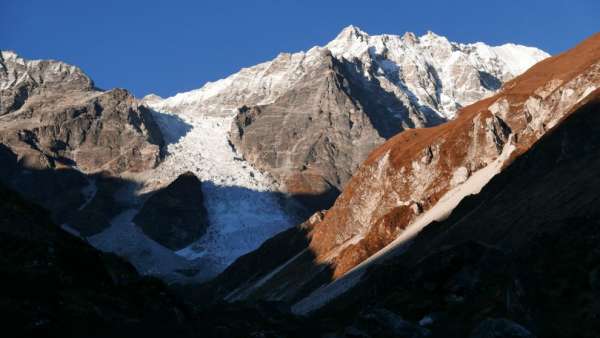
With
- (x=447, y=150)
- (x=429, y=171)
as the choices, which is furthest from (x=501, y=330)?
(x=447, y=150)

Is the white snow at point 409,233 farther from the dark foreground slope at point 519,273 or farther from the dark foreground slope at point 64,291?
the dark foreground slope at point 64,291

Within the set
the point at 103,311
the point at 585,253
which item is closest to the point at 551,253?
the point at 585,253

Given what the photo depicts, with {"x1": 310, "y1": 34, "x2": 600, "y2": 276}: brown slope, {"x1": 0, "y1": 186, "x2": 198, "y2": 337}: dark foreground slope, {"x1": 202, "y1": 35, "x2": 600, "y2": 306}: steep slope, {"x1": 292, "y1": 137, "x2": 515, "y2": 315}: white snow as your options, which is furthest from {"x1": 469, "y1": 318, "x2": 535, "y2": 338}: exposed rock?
{"x1": 310, "y1": 34, "x2": 600, "y2": 276}: brown slope

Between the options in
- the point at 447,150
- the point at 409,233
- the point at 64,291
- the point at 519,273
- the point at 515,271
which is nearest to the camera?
the point at 64,291

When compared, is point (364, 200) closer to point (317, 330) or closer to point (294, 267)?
point (294, 267)

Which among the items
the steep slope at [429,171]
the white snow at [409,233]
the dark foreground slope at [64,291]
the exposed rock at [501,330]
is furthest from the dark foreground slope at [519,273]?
the steep slope at [429,171]

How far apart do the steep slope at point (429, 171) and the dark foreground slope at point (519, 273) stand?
30506 mm

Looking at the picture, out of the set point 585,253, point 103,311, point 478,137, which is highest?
point 478,137

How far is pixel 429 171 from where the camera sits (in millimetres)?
154875

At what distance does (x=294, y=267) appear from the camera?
18188cm

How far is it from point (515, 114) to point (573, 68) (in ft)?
40.2

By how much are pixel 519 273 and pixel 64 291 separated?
88.4ft

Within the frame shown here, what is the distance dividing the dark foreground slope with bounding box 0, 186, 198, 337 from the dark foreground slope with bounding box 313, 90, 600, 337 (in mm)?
12145

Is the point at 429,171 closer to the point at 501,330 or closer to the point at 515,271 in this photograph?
the point at 515,271
